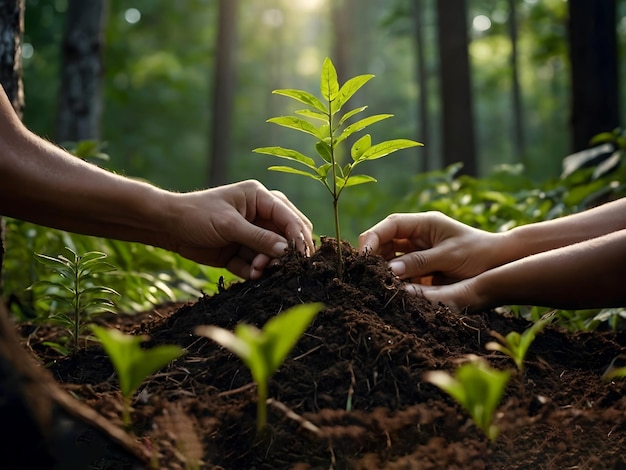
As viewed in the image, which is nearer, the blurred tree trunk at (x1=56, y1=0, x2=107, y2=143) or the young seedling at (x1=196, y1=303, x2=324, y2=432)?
the young seedling at (x1=196, y1=303, x2=324, y2=432)

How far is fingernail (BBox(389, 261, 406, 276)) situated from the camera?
214cm

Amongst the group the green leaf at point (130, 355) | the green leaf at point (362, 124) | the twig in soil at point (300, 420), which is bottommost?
the twig in soil at point (300, 420)

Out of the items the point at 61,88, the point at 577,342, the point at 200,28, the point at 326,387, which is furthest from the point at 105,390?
the point at 200,28

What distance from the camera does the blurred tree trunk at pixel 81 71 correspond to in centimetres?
635

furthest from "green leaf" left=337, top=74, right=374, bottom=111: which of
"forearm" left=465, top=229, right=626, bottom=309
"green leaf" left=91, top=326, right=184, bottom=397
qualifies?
"green leaf" left=91, top=326, right=184, bottom=397

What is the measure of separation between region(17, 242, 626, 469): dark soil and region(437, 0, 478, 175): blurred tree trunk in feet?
20.3

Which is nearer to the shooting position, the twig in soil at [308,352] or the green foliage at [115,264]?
the twig in soil at [308,352]

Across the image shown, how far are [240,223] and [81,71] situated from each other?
501cm

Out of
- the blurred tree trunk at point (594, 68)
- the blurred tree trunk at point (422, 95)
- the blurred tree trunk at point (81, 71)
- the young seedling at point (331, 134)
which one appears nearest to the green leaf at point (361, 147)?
the young seedling at point (331, 134)

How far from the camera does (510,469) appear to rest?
1.20 meters

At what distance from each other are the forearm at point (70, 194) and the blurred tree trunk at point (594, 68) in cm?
438

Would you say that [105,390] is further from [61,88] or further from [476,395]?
[61,88]

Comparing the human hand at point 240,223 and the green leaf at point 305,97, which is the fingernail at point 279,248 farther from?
the green leaf at point 305,97

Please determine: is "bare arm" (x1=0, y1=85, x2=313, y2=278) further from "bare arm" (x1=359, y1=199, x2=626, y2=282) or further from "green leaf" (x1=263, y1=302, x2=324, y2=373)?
"green leaf" (x1=263, y1=302, x2=324, y2=373)
